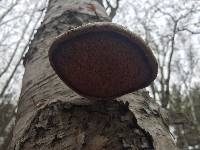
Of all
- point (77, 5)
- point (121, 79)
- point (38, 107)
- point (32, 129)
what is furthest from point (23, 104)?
point (77, 5)

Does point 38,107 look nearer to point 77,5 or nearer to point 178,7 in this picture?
point 77,5

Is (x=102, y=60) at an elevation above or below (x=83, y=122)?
above

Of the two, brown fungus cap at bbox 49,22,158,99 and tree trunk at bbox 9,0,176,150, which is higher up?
brown fungus cap at bbox 49,22,158,99

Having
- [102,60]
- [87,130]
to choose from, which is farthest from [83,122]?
[102,60]

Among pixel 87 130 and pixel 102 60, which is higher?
pixel 102 60

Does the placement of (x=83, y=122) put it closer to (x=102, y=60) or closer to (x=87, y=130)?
(x=87, y=130)
